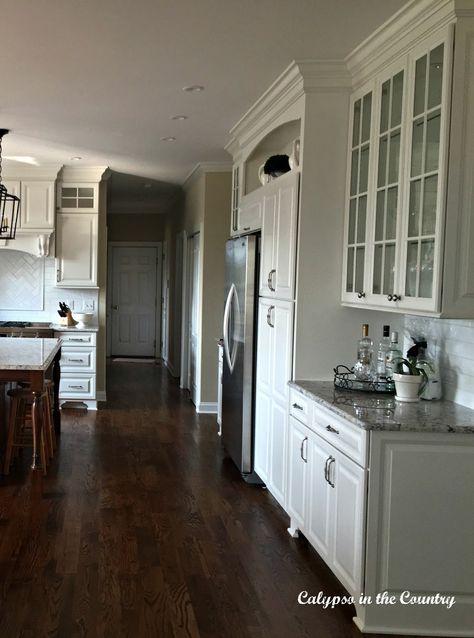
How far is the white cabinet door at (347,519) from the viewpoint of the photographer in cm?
256

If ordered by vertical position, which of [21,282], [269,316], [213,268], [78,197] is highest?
[78,197]

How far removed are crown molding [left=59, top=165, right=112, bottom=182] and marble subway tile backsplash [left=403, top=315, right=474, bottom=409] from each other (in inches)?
186

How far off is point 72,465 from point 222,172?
135 inches

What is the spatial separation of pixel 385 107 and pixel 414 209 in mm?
661

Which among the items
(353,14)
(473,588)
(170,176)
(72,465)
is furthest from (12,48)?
(170,176)

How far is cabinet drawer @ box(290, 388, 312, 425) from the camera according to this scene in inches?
130

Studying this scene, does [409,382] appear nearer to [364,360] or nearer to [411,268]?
[364,360]

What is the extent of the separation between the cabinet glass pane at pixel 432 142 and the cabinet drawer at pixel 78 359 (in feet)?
16.1

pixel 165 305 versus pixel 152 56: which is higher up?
pixel 152 56

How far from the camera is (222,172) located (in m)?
6.67

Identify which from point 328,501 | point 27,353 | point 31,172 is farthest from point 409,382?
point 31,172

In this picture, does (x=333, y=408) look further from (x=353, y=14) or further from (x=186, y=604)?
(x=353, y=14)

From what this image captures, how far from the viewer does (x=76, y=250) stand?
7.07m

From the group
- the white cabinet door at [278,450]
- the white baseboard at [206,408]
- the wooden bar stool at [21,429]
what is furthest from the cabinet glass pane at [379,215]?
the white baseboard at [206,408]
